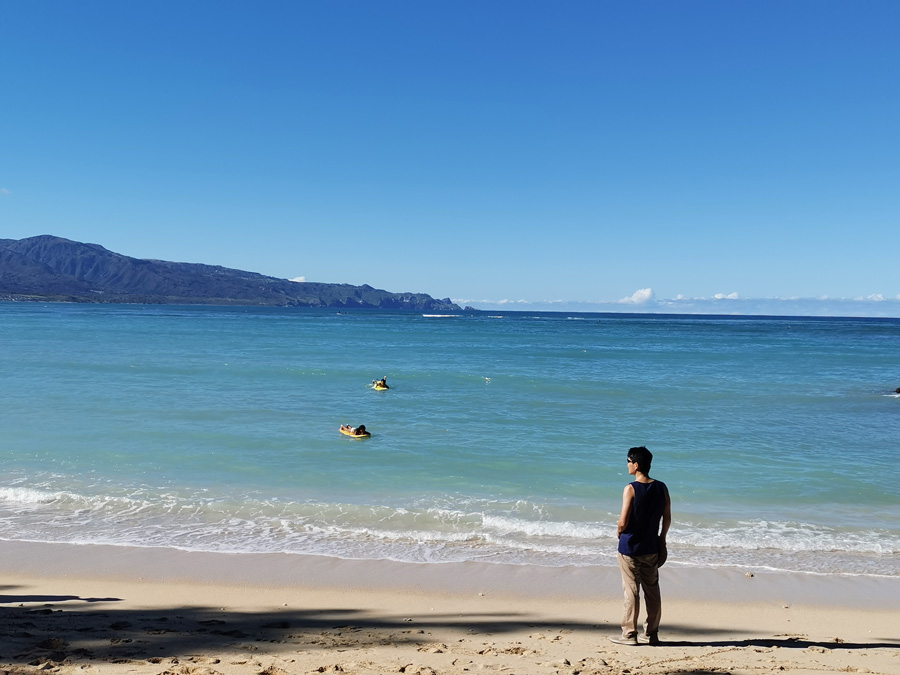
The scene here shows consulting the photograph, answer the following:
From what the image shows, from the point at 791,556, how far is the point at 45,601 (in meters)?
9.22

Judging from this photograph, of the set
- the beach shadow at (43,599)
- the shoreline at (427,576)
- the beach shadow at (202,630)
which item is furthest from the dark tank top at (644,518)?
the beach shadow at (43,599)

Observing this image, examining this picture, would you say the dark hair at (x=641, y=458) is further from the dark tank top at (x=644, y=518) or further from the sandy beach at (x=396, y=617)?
the sandy beach at (x=396, y=617)

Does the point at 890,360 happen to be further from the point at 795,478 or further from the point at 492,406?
the point at 795,478

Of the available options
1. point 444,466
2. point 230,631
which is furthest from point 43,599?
point 444,466

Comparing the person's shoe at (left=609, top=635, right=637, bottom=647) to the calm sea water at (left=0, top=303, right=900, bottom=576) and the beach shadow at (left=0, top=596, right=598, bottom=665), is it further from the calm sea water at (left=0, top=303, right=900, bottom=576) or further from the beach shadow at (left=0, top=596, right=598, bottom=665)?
the calm sea water at (left=0, top=303, right=900, bottom=576)

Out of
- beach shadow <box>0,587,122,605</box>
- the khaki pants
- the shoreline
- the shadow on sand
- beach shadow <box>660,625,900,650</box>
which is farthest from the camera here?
the shoreline

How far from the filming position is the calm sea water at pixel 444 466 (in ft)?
31.2

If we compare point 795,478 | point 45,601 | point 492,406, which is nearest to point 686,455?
point 795,478

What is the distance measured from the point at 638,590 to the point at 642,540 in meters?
0.53

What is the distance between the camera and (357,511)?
10820 millimetres

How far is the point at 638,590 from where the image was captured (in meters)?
5.81

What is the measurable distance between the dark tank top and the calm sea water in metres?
3.11

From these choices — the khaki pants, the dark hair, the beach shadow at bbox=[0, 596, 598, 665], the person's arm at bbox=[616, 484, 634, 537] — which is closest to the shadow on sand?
the beach shadow at bbox=[0, 596, 598, 665]

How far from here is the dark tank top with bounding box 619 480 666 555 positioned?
5570 mm
